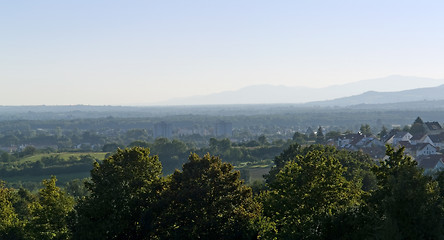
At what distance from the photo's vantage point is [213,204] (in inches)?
1155

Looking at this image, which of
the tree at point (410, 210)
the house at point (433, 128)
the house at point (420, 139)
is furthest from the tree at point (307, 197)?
the house at point (433, 128)

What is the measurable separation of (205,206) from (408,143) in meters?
74.4

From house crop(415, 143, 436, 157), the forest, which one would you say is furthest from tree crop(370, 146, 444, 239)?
house crop(415, 143, 436, 157)

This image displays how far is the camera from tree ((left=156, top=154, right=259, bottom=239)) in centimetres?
2853

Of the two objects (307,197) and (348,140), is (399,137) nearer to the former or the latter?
(348,140)

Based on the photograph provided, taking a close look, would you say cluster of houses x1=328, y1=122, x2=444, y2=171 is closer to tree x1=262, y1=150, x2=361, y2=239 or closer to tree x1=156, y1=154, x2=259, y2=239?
tree x1=262, y1=150, x2=361, y2=239

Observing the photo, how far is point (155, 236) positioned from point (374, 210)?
500 inches

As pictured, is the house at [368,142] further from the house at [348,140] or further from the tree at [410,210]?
the tree at [410,210]

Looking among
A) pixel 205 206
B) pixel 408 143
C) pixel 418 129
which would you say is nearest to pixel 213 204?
pixel 205 206

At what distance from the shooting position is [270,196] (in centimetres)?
3108

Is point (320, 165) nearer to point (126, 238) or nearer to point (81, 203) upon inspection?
point (126, 238)

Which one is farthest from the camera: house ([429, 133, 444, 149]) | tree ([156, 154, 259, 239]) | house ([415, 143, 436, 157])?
house ([429, 133, 444, 149])

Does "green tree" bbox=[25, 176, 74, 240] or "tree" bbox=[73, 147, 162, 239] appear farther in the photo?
"green tree" bbox=[25, 176, 74, 240]

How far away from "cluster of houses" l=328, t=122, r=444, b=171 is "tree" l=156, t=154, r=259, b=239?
52.7m
